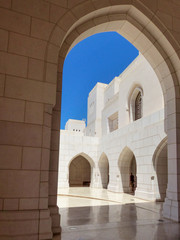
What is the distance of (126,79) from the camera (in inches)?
617

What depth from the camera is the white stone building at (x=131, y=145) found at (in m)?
9.85

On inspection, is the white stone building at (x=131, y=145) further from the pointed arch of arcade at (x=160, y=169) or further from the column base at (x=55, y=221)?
the column base at (x=55, y=221)

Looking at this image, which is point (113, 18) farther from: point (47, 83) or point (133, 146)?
point (133, 146)

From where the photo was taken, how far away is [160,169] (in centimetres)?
985

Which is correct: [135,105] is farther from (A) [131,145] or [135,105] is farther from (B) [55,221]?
(B) [55,221]

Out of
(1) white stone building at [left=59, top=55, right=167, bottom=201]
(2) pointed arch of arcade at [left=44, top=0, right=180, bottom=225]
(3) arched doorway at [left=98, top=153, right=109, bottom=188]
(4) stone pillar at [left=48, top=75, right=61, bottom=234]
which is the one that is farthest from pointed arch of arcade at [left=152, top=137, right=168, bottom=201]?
(3) arched doorway at [left=98, top=153, right=109, bottom=188]

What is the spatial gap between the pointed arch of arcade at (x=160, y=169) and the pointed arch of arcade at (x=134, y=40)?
4.12m

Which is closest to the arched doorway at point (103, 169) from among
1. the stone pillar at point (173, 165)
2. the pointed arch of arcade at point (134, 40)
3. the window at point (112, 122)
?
the window at point (112, 122)

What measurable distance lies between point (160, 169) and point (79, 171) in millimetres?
12883

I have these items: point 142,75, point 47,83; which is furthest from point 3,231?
point 142,75

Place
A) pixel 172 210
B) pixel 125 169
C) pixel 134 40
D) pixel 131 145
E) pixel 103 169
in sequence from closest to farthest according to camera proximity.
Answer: pixel 172 210 < pixel 134 40 < pixel 131 145 < pixel 125 169 < pixel 103 169

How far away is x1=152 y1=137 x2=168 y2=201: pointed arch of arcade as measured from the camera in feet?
31.7

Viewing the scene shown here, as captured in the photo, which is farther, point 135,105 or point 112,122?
point 112,122

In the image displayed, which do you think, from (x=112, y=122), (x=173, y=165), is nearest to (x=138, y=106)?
(x=112, y=122)
